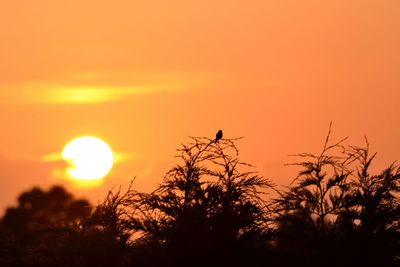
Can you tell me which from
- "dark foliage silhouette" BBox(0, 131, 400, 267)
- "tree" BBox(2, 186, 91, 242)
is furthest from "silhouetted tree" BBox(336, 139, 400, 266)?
"tree" BBox(2, 186, 91, 242)

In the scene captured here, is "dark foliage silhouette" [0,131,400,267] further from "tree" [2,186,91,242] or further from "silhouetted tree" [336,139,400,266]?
"tree" [2,186,91,242]

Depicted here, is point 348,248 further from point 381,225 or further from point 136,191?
point 136,191

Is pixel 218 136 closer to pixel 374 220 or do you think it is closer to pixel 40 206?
pixel 374 220

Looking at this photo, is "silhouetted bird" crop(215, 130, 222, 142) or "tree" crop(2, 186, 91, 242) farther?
"tree" crop(2, 186, 91, 242)

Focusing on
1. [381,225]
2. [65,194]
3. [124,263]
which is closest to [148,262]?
[124,263]

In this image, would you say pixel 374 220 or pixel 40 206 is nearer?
pixel 374 220

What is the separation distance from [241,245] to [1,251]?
26.7ft

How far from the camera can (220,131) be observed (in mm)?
29578

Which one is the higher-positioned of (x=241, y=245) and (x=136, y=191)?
(x=136, y=191)

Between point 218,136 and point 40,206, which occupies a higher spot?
point 40,206

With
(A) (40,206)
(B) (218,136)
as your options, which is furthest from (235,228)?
(A) (40,206)

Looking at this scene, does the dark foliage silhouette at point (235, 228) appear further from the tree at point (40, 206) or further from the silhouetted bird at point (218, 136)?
the tree at point (40, 206)

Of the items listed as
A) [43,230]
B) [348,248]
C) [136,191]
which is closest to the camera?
[348,248]

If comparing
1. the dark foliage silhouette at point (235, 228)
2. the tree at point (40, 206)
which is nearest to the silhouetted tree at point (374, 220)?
the dark foliage silhouette at point (235, 228)
